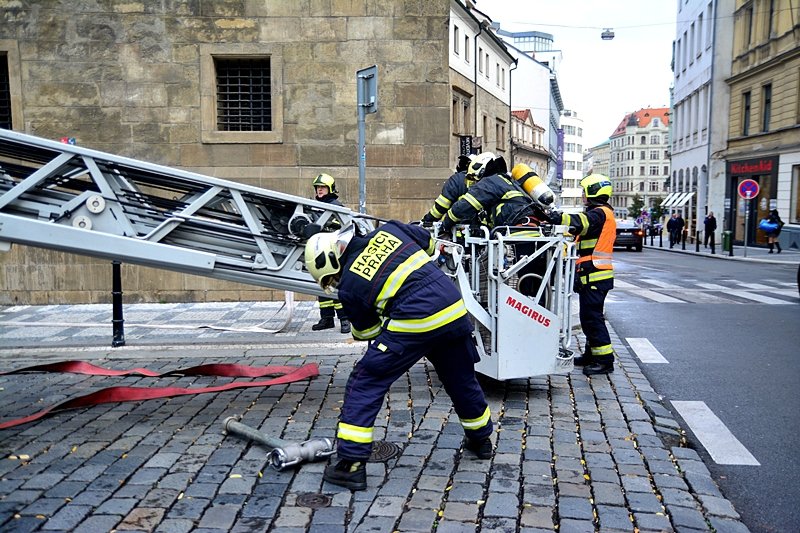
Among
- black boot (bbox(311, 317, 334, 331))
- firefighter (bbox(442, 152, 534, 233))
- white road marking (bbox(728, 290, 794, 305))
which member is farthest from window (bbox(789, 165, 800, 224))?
firefighter (bbox(442, 152, 534, 233))

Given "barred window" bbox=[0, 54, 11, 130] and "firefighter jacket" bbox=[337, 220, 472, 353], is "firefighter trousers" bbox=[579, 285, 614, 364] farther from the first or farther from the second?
"barred window" bbox=[0, 54, 11, 130]

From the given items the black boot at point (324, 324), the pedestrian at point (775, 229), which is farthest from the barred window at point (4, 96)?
the pedestrian at point (775, 229)

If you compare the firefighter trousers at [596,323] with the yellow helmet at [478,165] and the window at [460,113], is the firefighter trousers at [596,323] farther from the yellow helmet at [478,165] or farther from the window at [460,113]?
the window at [460,113]

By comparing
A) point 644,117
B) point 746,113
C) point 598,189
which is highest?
point 644,117

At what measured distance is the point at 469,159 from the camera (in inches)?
280

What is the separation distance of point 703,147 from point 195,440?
1529 inches

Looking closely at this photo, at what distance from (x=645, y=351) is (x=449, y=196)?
119 inches

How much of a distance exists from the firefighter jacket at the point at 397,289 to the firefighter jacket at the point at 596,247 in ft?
9.37

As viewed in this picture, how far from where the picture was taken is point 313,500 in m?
3.87

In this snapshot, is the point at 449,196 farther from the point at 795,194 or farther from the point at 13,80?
the point at 795,194

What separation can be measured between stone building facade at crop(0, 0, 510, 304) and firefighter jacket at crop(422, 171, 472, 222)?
14.9 feet

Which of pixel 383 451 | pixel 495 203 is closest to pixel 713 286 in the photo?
pixel 495 203

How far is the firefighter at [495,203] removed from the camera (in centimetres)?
617

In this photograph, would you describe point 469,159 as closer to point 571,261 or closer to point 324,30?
point 571,261
